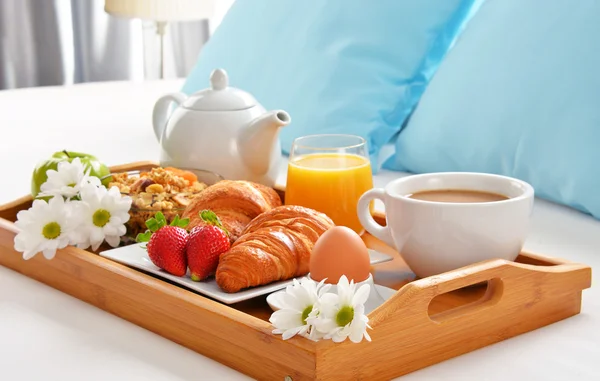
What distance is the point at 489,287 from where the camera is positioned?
92cm

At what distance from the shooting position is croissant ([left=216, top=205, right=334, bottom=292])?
0.93m

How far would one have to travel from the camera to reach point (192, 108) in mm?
1426

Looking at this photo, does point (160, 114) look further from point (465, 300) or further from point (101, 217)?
point (465, 300)

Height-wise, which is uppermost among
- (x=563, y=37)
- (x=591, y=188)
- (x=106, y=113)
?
(x=563, y=37)

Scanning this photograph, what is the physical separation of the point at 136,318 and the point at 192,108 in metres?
0.54

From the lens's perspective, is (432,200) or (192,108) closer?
(432,200)

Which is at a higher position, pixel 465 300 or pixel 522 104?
pixel 522 104

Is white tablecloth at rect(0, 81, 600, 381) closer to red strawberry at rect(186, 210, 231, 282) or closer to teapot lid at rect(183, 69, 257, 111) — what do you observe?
red strawberry at rect(186, 210, 231, 282)

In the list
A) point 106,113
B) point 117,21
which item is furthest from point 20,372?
point 117,21

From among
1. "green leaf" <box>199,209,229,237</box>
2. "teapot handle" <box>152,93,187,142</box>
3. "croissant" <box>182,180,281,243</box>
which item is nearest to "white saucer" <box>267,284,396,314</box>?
"green leaf" <box>199,209,229,237</box>

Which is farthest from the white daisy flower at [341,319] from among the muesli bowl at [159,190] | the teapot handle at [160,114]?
the teapot handle at [160,114]

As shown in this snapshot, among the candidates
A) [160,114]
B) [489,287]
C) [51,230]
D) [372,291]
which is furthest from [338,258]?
[160,114]

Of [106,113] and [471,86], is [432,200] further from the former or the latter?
[106,113]

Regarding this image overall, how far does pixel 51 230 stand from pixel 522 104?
752mm
